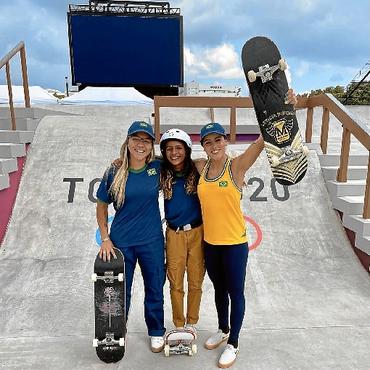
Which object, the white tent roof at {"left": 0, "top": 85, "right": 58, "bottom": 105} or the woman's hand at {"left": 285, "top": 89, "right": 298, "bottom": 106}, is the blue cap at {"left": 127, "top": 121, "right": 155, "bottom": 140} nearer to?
the woman's hand at {"left": 285, "top": 89, "right": 298, "bottom": 106}

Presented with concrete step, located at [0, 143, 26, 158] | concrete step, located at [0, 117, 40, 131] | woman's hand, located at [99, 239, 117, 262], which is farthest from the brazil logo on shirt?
concrete step, located at [0, 117, 40, 131]

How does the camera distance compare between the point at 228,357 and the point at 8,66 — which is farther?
the point at 8,66

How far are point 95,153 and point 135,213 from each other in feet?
12.6

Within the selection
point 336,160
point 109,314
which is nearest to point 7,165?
point 109,314

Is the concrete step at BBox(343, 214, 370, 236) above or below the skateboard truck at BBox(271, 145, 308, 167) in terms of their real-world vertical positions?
below

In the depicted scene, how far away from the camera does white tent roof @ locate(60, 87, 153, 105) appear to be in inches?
524

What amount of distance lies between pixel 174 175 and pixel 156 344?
1440 mm

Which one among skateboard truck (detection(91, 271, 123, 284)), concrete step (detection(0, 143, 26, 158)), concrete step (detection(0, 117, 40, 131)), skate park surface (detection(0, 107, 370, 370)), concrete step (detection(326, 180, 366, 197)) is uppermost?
concrete step (detection(0, 117, 40, 131))

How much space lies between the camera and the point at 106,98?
1355 cm

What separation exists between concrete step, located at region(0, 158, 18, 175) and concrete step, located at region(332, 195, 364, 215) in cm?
494

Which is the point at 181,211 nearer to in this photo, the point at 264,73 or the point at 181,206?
the point at 181,206

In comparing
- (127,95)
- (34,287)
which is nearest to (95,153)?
(34,287)

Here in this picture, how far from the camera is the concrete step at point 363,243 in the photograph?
4.36 metres

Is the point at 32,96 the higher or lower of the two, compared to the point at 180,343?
higher
